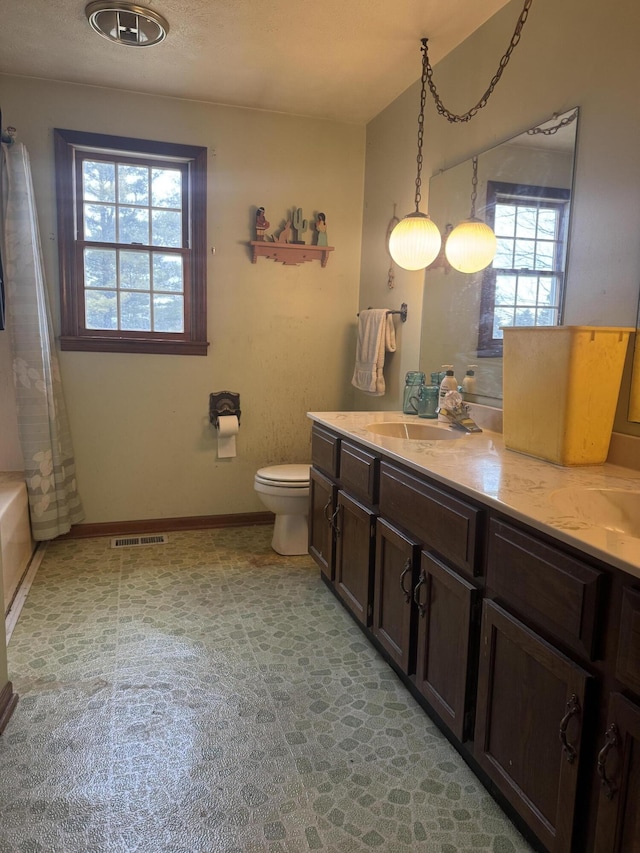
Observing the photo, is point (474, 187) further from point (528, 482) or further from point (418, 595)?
point (418, 595)

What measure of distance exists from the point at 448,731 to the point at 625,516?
834 millimetres

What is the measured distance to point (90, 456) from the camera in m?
3.30

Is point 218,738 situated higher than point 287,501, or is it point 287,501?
point 287,501

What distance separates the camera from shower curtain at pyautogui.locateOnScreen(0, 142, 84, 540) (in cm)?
284

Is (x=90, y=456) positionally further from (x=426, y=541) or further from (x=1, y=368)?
(x=426, y=541)

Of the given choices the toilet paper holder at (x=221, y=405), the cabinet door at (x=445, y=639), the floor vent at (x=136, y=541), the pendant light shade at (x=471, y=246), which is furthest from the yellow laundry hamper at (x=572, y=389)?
the floor vent at (x=136, y=541)

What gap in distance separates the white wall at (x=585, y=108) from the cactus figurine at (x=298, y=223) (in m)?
1.14

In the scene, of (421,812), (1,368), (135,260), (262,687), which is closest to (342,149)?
(135,260)

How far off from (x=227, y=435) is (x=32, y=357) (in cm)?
115

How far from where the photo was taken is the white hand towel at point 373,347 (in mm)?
3105

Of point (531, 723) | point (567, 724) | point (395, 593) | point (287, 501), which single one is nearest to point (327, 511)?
point (287, 501)

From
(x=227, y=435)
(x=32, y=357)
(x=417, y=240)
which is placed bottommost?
(x=227, y=435)

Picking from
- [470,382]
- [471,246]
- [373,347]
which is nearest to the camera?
[471,246]

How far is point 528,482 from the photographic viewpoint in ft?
4.88
